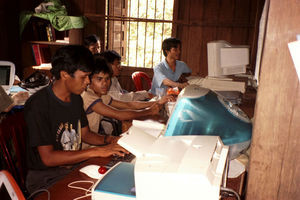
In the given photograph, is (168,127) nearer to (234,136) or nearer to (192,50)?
(234,136)

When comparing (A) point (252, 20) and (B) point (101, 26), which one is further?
(B) point (101, 26)

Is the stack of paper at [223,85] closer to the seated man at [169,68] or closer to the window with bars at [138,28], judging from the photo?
the seated man at [169,68]

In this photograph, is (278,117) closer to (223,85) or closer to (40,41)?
(223,85)

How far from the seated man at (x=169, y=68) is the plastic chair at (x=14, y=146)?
6.95 feet

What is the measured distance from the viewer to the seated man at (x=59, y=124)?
150 cm

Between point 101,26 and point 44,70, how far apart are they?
115 centimetres

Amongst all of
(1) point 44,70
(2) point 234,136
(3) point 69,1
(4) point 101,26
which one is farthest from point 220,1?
(2) point 234,136

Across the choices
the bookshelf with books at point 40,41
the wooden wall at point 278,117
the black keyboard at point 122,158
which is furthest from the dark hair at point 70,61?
the bookshelf with books at point 40,41

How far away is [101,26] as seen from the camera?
4.93 meters

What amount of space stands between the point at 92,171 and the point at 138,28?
4093mm

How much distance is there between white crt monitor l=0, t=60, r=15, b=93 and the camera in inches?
110

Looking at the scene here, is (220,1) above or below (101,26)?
above

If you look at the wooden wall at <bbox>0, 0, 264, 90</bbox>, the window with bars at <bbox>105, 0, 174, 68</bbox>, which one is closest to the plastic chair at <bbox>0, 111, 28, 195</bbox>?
the wooden wall at <bbox>0, 0, 264, 90</bbox>

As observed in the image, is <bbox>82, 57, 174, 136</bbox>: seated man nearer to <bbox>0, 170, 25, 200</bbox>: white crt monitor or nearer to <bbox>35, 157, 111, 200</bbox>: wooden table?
<bbox>35, 157, 111, 200</bbox>: wooden table
